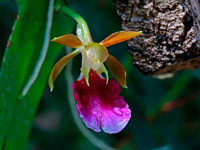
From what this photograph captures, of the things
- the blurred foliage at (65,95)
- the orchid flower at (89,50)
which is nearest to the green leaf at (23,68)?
the blurred foliage at (65,95)

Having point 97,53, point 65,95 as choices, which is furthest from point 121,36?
point 65,95

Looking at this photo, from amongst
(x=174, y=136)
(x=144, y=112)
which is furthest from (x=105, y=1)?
(x=174, y=136)

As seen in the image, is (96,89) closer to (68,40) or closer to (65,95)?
(68,40)

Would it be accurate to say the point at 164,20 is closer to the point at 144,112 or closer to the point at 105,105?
the point at 105,105

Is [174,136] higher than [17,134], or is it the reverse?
[17,134]

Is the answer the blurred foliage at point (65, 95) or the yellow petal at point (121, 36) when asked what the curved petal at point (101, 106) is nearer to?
the yellow petal at point (121, 36)
